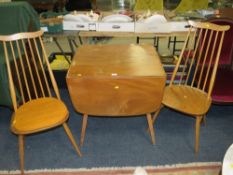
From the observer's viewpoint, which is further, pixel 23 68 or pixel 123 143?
pixel 123 143

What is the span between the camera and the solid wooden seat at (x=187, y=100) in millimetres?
1860

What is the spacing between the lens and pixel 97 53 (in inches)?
83.0

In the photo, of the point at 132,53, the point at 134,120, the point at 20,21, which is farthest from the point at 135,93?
the point at 20,21

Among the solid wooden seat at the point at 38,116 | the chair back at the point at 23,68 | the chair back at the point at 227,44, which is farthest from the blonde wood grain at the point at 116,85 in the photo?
the chair back at the point at 227,44

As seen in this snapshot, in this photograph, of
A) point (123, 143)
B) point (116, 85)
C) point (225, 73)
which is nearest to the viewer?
point (116, 85)

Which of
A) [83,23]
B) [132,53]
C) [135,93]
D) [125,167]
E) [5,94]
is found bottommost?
[125,167]

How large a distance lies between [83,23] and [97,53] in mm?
542

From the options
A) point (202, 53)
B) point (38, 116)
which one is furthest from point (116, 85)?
point (202, 53)

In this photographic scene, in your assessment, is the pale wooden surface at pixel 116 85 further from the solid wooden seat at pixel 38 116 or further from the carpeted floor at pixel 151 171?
the carpeted floor at pixel 151 171

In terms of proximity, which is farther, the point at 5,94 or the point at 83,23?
the point at 83,23

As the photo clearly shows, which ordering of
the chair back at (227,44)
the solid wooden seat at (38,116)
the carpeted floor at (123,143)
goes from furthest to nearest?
1. the chair back at (227,44)
2. the carpeted floor at (123,143)
3. the solid wooden seat at (38,116)

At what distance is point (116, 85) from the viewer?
1.76 meters

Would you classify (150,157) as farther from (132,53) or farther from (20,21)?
(20,21)

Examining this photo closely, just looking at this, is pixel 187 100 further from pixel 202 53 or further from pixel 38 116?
pixel 38 116
